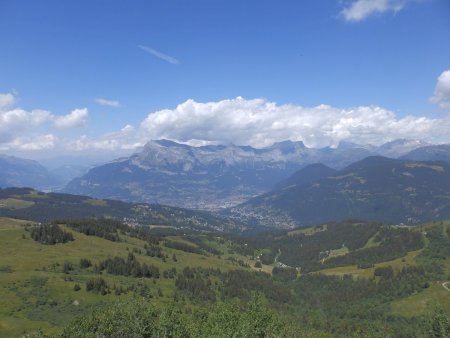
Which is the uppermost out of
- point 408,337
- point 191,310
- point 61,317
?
point 61,317

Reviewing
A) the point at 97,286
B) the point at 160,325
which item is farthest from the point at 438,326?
the point at 97,286

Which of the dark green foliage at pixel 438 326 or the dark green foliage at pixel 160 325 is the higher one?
the dark green foliage at pixel 160 325

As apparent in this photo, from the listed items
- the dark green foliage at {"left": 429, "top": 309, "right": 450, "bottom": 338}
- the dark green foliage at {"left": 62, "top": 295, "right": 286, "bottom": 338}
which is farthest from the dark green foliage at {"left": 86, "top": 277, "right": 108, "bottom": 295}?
the dark green foliage at {"left": 429, "top": 309, "right": 450, "bottom": 338}

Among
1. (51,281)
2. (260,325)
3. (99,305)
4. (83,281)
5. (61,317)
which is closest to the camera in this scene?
(260,325)

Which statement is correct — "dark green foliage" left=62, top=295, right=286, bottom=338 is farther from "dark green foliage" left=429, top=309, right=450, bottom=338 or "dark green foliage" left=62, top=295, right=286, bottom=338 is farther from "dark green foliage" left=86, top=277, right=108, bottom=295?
"dark green foliage" left=86, top=277, right=108, bottom=295

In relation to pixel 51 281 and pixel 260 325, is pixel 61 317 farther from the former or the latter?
pixel 260 325

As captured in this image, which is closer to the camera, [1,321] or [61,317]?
[1,321]

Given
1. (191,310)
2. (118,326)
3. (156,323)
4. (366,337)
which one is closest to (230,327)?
(156,323)

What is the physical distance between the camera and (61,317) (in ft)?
495

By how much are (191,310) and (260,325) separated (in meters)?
57.5

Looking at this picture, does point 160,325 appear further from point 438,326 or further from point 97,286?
point 438,326

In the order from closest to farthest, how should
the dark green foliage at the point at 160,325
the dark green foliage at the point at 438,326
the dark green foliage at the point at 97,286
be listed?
the dark green foliage at the point at 160,325, the dark green foliage at the point at 438,326, the dark green foliage at the point at 97,286

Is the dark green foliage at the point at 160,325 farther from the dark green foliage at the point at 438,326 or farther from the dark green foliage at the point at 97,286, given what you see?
the dark green foliage at the point at 97,286

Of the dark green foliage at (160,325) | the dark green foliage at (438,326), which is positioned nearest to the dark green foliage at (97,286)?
the dark green foliage at (160,325)
